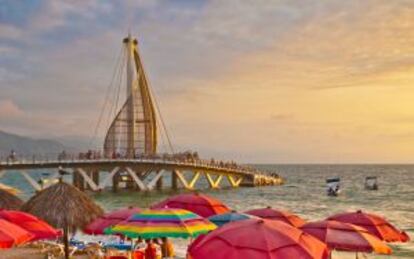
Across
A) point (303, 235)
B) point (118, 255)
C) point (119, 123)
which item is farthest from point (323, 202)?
point (303, 235)

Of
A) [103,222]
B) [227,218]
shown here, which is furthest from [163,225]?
[103,222]

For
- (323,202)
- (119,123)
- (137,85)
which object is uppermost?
(137,85)

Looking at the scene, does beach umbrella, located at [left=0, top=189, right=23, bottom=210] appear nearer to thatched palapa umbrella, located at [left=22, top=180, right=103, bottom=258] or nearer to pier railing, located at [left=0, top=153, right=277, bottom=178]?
thatched palapa umbrella, located at [left=22, top=180, right=103, bottom=258]

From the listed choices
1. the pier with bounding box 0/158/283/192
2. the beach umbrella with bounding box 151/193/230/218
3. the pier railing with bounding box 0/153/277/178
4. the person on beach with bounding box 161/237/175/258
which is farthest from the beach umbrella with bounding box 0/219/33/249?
the pier railing with bounding box 0/153/277/178

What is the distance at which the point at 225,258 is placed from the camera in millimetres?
7387

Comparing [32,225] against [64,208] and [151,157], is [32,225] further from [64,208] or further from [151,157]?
[151,157]

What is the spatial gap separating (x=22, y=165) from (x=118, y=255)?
37412 mm

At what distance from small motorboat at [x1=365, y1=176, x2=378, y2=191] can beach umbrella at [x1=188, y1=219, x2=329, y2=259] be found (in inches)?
2686

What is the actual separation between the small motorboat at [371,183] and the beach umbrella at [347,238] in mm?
65484

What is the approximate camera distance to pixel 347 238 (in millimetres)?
10008

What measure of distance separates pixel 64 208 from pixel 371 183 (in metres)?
67.2

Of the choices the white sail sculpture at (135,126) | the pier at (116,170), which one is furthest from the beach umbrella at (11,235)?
the white sail sculpture at (135,126)

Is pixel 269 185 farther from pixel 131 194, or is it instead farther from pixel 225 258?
pixel 225 258

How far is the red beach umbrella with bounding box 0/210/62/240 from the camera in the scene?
1215cm
